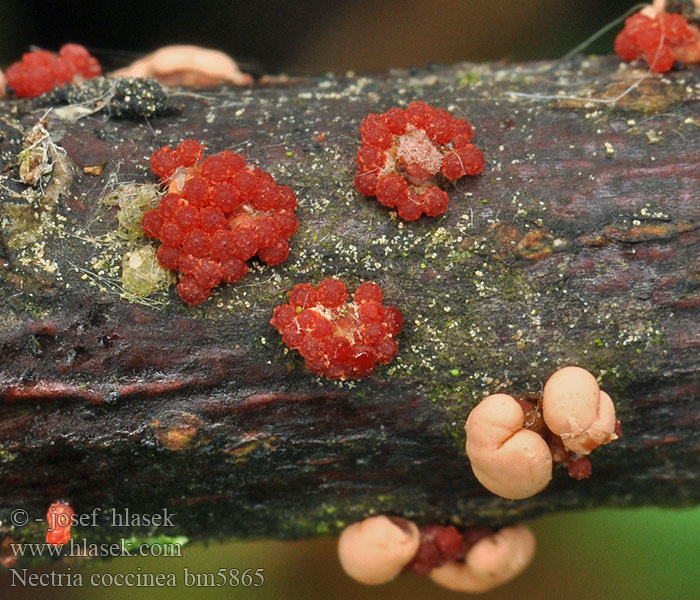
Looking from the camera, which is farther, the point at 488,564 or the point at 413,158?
the point at 488,564

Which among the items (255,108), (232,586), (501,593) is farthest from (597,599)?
(255,108)

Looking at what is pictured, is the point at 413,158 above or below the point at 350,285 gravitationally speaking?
above

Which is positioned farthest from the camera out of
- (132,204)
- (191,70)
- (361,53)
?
(361,53)

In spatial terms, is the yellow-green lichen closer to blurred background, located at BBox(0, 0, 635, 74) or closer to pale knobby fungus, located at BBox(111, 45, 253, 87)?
pale knobby fungus, located at BBox(111, 45, 253, 87)

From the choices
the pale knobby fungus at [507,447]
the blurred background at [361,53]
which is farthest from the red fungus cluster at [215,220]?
the blurred background at [361,53]

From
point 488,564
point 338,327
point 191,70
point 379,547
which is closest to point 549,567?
point 488,564

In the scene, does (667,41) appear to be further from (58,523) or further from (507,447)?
(58,523)

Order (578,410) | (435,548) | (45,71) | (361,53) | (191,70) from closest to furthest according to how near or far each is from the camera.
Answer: (578,410)
(435,548)
(45,71)
(191,70)
(361,53)

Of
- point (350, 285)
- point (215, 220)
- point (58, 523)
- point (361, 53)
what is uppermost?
point (361, 53)

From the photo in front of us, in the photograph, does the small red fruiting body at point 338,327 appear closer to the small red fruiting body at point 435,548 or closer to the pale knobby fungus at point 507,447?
the pale knobby fungus at point 507,447
